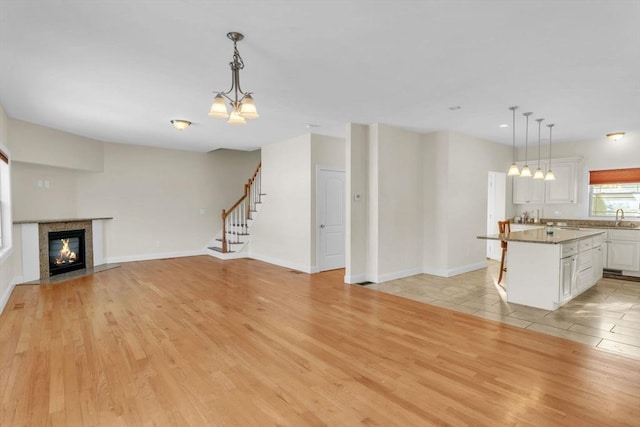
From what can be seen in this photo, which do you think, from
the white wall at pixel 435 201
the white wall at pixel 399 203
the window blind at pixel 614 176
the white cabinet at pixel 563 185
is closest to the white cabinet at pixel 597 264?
the white cabinet at pixel 563 185

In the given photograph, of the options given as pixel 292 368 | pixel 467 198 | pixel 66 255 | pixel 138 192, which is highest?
pixel 138 192

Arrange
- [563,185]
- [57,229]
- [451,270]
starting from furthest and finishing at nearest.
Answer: [563,185] < [57,229] < [451,270]

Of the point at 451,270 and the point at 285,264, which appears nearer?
the point at 451,270

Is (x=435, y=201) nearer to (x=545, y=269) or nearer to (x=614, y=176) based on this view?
(x=545, y=269)

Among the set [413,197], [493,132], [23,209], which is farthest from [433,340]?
[23,209]

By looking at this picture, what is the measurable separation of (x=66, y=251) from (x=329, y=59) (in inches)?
260

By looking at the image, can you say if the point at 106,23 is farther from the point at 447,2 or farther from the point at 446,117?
the point at 446,117

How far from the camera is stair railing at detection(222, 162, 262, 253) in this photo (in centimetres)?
818

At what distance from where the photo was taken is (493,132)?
6160 millimetres

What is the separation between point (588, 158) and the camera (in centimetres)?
680

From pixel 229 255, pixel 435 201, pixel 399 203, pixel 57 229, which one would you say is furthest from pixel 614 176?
pixel 57 229

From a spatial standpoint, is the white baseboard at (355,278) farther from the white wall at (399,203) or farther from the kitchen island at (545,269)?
the kitchen island at (545,269)

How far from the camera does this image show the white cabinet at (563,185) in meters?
6.88

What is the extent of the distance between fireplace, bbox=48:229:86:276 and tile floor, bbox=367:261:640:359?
5982 millimetres
